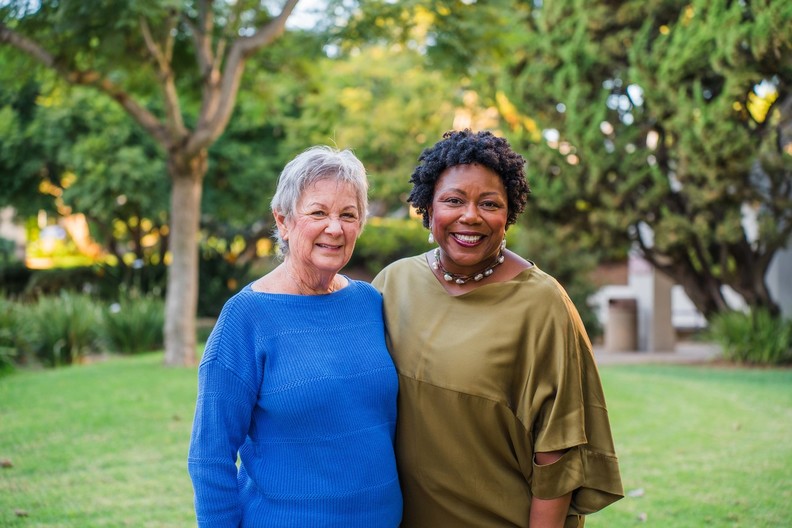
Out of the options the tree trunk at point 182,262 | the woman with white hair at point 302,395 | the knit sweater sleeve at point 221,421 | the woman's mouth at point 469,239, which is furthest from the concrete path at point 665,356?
the knit sweater sleeve at point 221,421

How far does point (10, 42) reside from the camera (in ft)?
32.0

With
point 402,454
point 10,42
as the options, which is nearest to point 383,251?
point 10,42

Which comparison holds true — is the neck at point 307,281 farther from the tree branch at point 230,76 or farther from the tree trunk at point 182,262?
the tree trunk at point 182,262

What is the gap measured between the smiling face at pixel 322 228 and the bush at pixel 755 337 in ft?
41.4

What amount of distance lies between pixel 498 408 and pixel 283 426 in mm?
676

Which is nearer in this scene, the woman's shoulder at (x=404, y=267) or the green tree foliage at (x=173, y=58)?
the woman's shoulder at (x=404, y=267)

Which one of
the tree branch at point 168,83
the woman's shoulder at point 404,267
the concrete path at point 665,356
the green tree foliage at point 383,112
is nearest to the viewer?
the woman's shoulder at point 404,267

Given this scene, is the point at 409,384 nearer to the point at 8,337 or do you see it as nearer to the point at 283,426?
the point at 283,426

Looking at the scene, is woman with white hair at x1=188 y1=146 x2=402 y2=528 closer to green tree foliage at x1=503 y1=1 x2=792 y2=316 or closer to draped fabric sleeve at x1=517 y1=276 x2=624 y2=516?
draped fabric sleeve at x1=517 y1=276 x2=624 y2=516

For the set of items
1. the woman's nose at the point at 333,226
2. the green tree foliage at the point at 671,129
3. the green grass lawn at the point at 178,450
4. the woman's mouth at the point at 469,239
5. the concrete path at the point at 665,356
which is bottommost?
the concrete path at the point at 665,356

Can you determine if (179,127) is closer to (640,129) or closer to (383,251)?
(640,129)

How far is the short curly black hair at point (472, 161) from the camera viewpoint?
261 centimetres

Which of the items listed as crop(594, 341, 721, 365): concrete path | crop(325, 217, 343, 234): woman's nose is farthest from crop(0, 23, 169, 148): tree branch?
crop(594, 341, 721, 365): concrete path

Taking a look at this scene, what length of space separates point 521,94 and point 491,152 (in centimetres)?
1269
